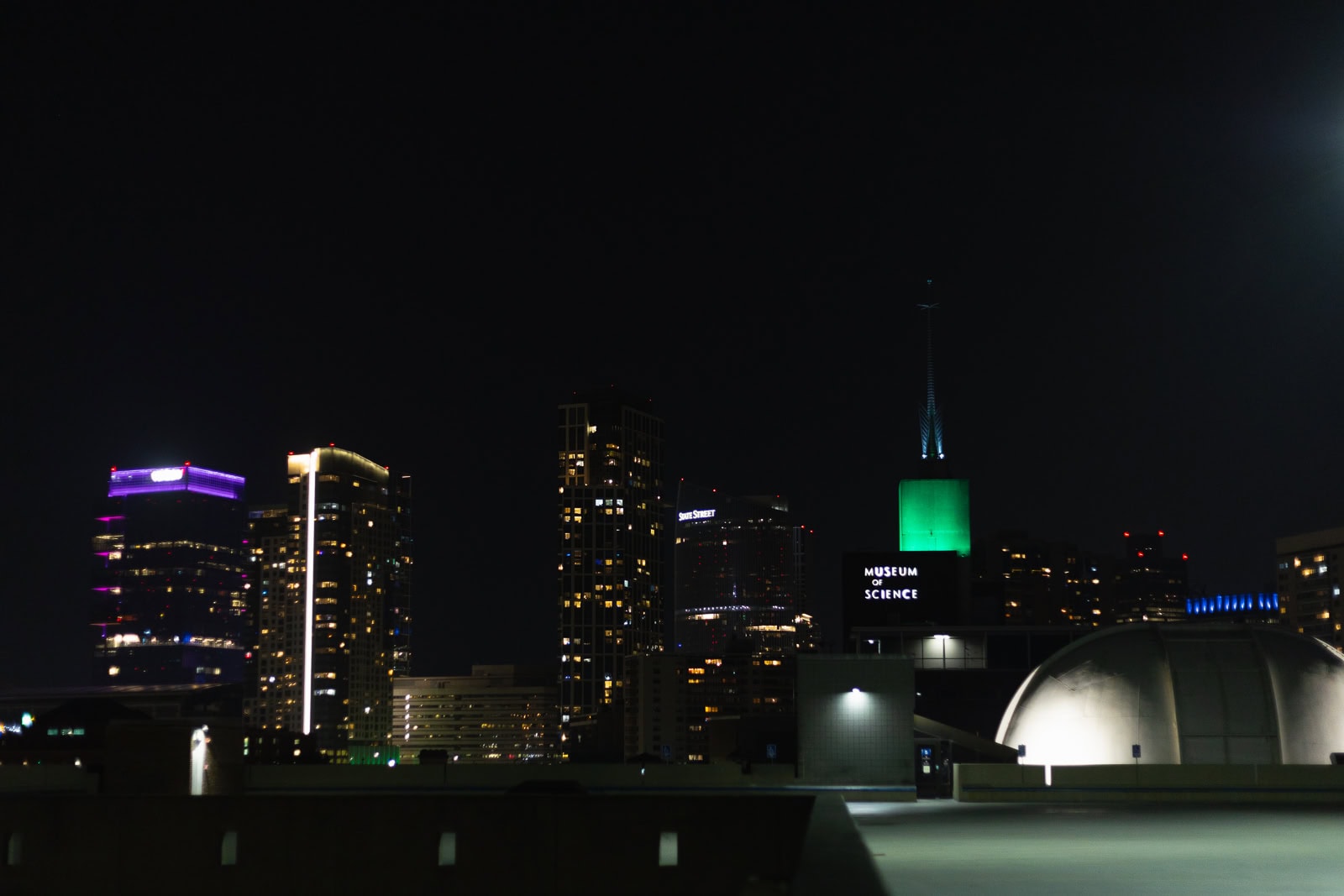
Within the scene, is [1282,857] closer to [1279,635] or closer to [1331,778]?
[1331,778]

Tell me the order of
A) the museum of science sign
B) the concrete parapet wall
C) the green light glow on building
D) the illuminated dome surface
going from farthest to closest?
the green light glow on building
the museum of science sign
the illuminated dome surface
the concrete parapet wall

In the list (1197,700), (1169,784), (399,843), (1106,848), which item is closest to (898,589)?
(1197,700)

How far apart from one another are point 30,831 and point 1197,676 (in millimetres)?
43018

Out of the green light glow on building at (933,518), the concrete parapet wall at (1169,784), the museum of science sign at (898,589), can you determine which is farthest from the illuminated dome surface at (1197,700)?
the green light glow on building at (933,518)

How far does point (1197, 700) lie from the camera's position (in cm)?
5716

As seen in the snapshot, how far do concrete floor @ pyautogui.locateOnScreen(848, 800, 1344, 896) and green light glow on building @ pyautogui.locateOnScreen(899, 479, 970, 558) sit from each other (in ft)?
278

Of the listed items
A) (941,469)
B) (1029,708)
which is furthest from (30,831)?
(941,469)

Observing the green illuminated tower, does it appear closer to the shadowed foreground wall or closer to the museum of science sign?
the museum of science sign

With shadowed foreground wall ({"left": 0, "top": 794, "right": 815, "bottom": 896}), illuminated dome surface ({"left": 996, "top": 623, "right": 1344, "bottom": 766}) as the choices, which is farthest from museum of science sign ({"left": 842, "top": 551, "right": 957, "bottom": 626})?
shadowed foreground wall ({"left": 0, "top": 794, "right": 815, "bottom": 896})

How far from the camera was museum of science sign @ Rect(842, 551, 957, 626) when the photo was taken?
11975 centimetres

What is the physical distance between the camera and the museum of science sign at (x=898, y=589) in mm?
119750

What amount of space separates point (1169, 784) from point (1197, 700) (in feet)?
36.0

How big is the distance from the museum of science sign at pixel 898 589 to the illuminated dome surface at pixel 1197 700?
5811 centimetres

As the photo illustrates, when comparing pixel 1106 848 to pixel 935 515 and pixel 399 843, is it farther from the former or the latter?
pixel 935 515
